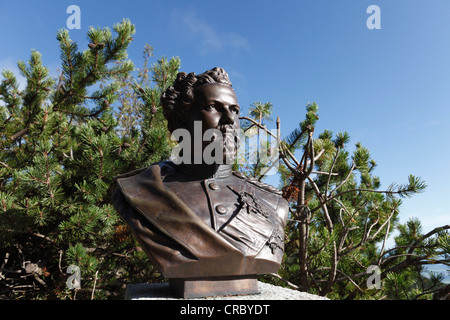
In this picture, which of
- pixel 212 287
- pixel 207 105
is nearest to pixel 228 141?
pixel 207 105

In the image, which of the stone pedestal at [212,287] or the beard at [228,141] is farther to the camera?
the beard at [228,141]

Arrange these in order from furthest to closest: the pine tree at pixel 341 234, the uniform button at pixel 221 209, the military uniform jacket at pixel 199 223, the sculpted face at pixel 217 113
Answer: the pine tree at pixel 341 234 → the sculpted face at pixel 217 113 → the uniform button at pixel 221 209 → the military uniform jacket at pixel 199 223

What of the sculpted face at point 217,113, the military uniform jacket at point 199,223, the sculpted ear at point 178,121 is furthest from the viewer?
the sculpted ear at point 178,121

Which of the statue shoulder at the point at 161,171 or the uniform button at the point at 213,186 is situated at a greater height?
the statue shoulder at the point at 161,171

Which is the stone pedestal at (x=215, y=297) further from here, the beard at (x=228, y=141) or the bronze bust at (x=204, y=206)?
the beard at (x=228, y=141)

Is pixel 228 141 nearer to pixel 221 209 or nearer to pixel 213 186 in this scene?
pixel 213 186

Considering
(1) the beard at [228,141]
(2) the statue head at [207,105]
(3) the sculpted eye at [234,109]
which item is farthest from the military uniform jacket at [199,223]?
(3) the sculpted eye at [234,109]

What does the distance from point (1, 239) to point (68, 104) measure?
5.20 feet

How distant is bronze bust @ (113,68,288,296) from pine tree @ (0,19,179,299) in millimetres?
1113

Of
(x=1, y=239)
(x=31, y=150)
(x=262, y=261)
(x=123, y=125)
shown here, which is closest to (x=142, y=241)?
(x=262, y=261)

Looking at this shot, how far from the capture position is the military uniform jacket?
1725 millimetres

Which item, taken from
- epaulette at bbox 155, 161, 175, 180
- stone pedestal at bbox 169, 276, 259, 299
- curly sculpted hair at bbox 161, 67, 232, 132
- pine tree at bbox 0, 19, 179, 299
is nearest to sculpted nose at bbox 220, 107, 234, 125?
curly sculpted hair at bbox 161, 67, 232, 132

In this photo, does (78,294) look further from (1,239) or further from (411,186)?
(411,186)

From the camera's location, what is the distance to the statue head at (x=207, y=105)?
6.51 ft
